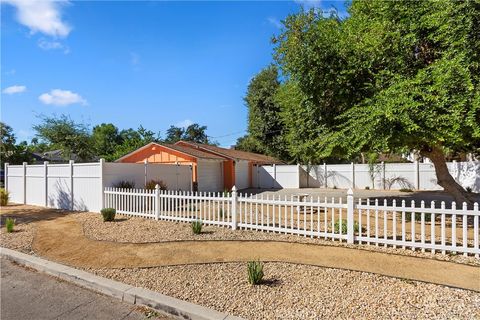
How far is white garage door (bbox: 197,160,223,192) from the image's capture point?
A: 1953 cm

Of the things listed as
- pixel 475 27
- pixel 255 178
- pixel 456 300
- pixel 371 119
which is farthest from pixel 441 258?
pixel 255 178

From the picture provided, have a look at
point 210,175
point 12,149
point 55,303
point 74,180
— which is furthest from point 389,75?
point 12,149

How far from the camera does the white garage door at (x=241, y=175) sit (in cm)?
2420

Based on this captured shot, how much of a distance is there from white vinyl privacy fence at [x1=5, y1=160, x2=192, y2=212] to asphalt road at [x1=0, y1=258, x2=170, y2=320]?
21.2 ft

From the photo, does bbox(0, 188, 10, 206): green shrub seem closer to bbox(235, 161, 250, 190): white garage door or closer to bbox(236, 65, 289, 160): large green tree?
bbox(235, 161, 250, 190): white garage door

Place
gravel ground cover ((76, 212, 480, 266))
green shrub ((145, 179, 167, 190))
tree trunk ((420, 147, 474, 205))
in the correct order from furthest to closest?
1. green shrub ((145, 179, 167, 190))
2. tree trunk ((420, 147, 474, 205))
3. gravel ground cover ((76, 212, 480, 266))

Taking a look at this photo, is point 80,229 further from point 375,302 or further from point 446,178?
point 446,178

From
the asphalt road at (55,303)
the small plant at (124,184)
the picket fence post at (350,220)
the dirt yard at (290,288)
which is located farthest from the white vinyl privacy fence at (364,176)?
the asphalt road at (55,303)

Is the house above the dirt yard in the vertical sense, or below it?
above

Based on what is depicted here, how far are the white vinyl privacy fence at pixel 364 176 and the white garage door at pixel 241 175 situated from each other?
1.10 meters

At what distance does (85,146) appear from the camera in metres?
30.0

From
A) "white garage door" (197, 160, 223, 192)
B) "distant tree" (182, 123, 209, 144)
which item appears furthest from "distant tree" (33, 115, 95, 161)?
"distant tree" (182, 123, 209, 144)

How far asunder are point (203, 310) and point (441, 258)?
4.32 m

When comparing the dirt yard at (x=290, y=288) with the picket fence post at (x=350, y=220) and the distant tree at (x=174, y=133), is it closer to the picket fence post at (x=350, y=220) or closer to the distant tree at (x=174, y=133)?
the picket fence post at (x=350, y=220)
